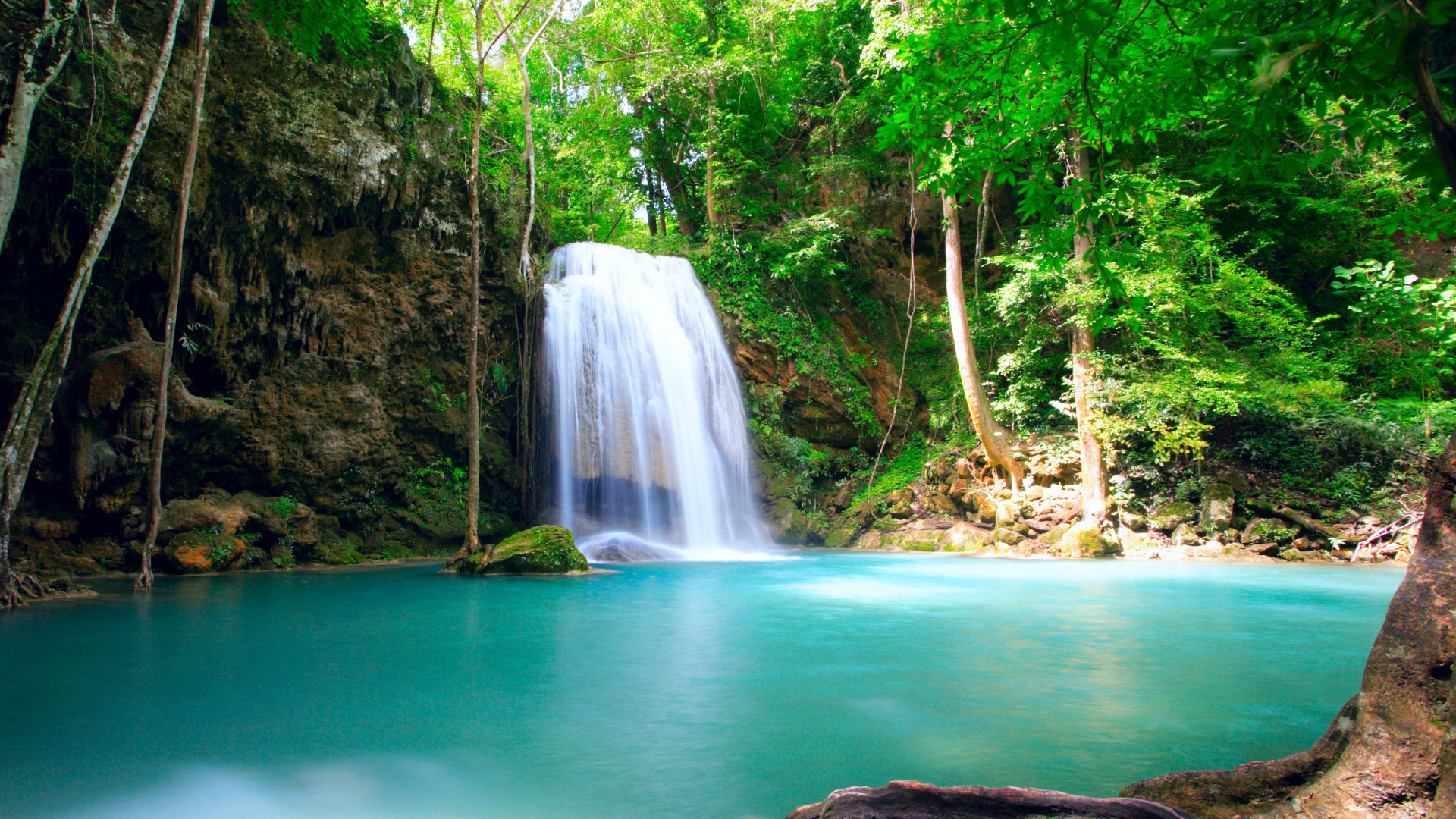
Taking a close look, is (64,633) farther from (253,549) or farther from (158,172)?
(158,172)

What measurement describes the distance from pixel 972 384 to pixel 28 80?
45.6 feet

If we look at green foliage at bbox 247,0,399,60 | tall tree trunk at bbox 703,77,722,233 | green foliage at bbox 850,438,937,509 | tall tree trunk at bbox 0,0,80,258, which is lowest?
green foliage at bbox 850,438,937,509

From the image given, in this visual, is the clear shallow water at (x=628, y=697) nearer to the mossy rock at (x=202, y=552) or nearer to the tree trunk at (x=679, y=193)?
the mossy rock at (x=202, y=552)

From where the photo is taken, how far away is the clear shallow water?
286 centimetres

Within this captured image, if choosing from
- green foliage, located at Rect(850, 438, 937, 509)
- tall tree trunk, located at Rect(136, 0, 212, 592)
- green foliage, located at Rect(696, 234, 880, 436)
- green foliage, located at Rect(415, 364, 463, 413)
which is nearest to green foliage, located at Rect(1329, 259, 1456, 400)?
green foliage, located at Rect(850, 438, 937, 509)

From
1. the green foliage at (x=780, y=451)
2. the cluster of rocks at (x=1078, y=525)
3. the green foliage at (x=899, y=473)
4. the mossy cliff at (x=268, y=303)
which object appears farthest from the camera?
the green foliage at (x=780, y=451)

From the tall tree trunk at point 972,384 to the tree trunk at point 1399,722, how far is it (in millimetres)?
12452

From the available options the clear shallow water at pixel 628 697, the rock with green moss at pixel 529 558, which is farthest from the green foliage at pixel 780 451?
the clear shallow water at pixel 628 697

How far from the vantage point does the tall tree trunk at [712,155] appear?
18375 mm

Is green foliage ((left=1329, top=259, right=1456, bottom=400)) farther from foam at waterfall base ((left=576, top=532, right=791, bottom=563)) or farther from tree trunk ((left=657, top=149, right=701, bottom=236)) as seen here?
tree trunk ((left=657, top=149, right=701, bottom=236))

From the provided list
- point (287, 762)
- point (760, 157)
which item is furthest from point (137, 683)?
point (760, 157)

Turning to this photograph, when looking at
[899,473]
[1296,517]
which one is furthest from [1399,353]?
[899,473]

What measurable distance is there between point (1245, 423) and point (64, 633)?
1613cm

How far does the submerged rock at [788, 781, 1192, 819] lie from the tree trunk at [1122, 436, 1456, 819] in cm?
42
